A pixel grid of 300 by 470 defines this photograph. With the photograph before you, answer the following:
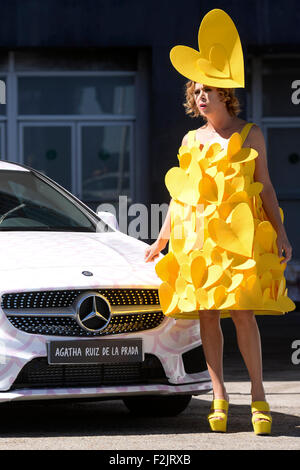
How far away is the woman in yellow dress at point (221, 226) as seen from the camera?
6215mm

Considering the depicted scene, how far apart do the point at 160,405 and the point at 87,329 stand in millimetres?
1005

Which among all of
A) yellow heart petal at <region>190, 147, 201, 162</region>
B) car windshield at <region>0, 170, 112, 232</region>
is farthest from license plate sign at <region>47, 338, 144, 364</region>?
car windshield at <region>0, 170, 112, 232</region>

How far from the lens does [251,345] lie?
6.43 meters

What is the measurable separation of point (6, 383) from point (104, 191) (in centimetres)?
1311

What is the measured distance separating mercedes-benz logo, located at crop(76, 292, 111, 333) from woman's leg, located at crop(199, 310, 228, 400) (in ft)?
1.69

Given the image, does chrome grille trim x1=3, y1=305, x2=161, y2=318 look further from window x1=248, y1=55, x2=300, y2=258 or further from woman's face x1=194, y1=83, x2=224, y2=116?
window x1=248, y1=55, x2=300, y2=258

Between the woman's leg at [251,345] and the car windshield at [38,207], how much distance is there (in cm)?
144

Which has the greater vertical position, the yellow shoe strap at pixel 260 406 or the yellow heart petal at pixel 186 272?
the yellow heart petal at pixel 186 272

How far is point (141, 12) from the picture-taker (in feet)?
60.0

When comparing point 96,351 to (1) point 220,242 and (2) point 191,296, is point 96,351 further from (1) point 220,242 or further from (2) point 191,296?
(1) point 220,242

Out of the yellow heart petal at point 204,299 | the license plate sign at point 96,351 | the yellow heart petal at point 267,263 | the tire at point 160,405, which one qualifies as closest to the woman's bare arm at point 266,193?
the yellow heart petal at point 267,263

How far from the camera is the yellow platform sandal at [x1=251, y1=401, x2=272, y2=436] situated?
631 centimetres

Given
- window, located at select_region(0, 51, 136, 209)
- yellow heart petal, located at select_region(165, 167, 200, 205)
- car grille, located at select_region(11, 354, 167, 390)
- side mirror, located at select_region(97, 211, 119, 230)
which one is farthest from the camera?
window, located at select_region(0, 51, 136, 209)

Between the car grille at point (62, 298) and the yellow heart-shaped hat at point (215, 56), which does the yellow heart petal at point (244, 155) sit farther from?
the car grille at point (62, 298)
